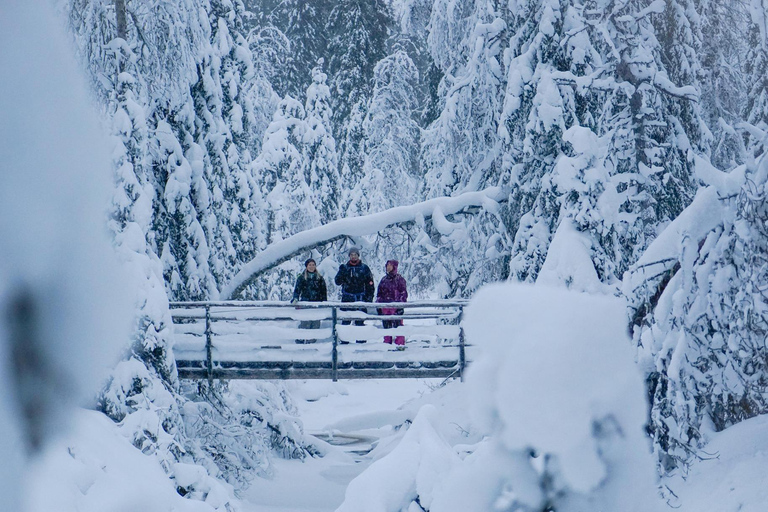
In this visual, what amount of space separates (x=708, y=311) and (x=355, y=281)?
640cm

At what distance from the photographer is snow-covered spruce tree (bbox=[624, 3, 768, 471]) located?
4562mm

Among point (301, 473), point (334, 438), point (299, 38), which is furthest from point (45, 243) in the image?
point (299, 38)

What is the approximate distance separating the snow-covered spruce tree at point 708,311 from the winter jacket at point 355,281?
5432 mm

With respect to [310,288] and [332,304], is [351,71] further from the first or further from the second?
[332,304]

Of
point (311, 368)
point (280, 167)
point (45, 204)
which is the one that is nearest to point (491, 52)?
point (311, 368)

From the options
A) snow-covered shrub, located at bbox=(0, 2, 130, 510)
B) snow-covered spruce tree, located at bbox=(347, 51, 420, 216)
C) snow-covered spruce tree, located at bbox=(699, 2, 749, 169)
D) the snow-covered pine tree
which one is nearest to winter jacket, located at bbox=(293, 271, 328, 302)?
snow-covered spruce tree, located at bbox=(699, 2, 749, 169)

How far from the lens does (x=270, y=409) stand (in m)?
14.2

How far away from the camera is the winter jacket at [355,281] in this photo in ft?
35.6

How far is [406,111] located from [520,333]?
26443 mm

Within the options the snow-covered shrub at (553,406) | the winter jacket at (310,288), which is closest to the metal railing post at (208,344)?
the winter jacket at (310,288)

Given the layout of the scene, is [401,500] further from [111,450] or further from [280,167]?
[280,167]

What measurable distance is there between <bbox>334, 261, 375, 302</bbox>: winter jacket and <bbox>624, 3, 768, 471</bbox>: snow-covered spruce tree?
5.43 meters

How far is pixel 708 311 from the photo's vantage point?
5.05m

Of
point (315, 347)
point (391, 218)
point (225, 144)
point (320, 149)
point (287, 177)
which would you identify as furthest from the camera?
point (320, 149)
